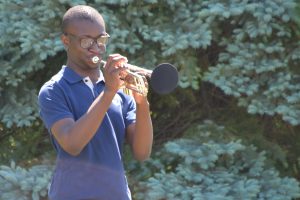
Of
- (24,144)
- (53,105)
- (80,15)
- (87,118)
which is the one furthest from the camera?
(24,144)

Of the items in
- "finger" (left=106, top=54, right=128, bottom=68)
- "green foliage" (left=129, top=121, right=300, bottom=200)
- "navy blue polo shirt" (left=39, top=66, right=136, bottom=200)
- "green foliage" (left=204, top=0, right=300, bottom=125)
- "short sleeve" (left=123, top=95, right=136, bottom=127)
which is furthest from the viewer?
"green foliage" (left=204, top=0, right=300, bottom=125)

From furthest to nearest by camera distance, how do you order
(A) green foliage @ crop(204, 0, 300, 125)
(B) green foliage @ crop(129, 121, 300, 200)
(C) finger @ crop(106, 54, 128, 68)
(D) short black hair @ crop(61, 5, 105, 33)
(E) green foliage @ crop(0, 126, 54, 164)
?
(E) green foliage @ crop(0, 126, 54, 164), (A) green foliage @ crop(204, 0, 300, 125), (B) green foliage @ crop(129, 121, 300, 200), (D) short black hair @ crop(61, 5, 105, 33), (C) finger @ crop(106, 54, 128, 68)

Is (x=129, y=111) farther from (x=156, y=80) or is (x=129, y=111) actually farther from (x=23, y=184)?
(x=23, y=184)

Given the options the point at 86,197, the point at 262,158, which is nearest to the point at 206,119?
the point at 262,158

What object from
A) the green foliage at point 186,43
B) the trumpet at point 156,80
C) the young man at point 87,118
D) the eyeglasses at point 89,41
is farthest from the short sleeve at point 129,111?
the green foliage at point 186,43

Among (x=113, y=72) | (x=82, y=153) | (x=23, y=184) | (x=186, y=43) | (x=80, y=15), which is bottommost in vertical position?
(x=23, y=184)

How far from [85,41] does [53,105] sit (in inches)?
11.4

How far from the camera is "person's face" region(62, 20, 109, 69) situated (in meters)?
2.73

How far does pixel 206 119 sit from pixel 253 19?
2.78 feet

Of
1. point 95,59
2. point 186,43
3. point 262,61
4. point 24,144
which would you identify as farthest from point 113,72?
point 24,144

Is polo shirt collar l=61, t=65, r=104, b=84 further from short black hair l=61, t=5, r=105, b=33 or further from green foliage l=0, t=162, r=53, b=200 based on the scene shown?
green foliage l=0, t=162, r=53, b=200

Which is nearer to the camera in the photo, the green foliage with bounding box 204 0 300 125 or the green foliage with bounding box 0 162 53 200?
the green foliage with bounding box 0 162 53 200

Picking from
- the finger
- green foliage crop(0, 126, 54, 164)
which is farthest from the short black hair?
green foliage crop(0, 126, 54, 164)

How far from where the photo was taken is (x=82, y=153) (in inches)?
106
